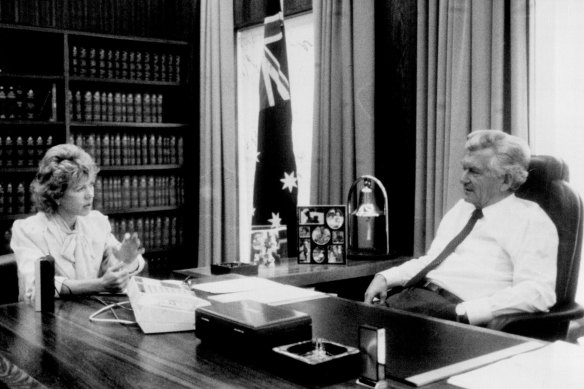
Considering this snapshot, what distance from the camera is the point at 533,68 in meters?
2.80

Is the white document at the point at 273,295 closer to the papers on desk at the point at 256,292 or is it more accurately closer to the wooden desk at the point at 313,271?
the papers on desk at the point at 256,292

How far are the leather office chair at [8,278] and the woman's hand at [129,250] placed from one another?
1.22 ft

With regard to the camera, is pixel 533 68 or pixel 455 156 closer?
pixel 533 68

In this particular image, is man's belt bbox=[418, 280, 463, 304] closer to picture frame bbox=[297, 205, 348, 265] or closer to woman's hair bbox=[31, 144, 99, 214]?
picture frame bbox=[297, 205, 348, 265]

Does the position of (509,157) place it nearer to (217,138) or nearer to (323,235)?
(323,235)

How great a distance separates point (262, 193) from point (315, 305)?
2.24m

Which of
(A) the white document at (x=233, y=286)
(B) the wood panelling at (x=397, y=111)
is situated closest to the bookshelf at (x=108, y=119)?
(B) the wood panelling at (x=397, y=111)

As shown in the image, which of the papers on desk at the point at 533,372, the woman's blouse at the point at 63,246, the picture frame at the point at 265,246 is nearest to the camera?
the papers on desk at the point at 533,372

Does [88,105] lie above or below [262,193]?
above

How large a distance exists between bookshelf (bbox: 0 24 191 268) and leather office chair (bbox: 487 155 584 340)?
306 centimetres

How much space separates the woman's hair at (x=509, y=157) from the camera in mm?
2361

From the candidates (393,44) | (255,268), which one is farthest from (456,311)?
(393,44)

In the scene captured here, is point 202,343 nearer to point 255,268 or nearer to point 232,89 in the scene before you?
point 255,268

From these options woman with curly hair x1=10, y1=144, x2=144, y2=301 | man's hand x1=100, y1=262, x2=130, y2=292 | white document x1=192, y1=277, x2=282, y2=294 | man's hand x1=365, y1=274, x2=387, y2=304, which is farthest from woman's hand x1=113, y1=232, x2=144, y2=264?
man's hand x1=365, y1=274, x2=387, y2=304
